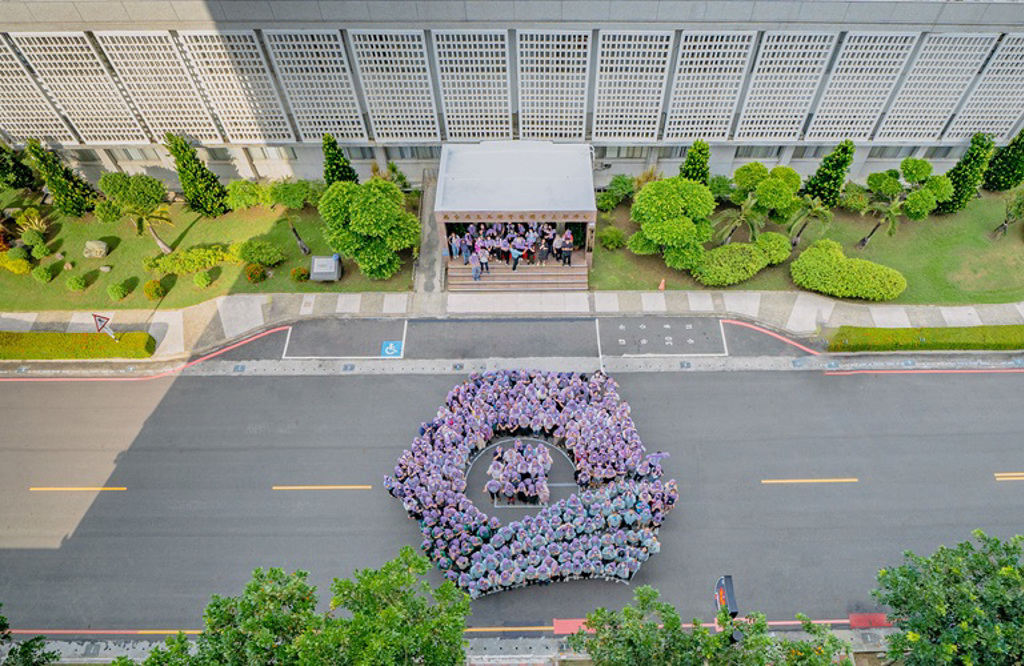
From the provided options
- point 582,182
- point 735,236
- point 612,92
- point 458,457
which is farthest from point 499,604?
point 612,92

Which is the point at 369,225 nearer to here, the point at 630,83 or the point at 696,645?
the point at 630,83

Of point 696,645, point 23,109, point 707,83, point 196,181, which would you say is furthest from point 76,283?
point 707,83

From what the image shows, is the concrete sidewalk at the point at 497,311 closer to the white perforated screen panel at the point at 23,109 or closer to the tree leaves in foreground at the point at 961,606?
the white perforated screen panel at the point at 23,109

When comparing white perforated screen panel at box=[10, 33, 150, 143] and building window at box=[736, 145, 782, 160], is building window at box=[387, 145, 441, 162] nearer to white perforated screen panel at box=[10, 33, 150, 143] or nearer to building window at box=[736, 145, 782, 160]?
white perforated screen panel at box=[10, 33, 150, 143]

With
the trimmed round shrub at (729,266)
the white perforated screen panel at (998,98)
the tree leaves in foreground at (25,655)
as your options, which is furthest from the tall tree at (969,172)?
the tree leaves in foreground at (25,655)

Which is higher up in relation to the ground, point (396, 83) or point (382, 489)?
point (396, 83)

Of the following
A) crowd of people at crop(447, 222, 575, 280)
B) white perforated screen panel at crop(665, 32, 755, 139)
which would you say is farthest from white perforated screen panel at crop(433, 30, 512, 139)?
white perforated screen panel at crop(665, 32, 755, 139)
